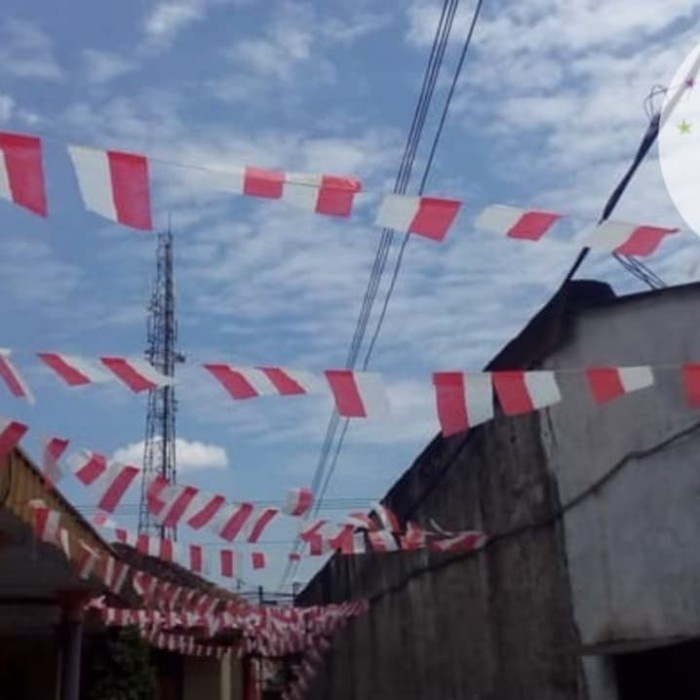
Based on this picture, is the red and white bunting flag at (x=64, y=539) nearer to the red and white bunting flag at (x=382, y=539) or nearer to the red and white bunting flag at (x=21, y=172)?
the red and white bunting flag at (x=21, y=172)

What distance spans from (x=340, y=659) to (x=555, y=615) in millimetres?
10872

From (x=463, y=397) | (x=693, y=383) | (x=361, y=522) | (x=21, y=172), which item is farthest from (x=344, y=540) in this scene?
(x=21, y=172)

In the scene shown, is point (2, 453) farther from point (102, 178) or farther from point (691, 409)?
point (691, 409)

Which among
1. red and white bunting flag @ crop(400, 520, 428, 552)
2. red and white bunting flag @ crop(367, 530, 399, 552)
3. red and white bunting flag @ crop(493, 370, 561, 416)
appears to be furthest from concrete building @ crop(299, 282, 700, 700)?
red and white bunting flag @ crop(493, 370, 561, 416)

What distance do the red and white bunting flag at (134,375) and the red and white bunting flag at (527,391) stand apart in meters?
1.60

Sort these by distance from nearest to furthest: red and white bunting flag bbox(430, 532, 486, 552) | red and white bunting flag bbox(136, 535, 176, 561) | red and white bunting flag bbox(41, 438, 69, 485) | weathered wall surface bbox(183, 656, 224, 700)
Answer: red and white bunting flag bbox(41, 438, 69, 485) → red and white bunting flag bbox(136, 535, 176, 561) → red and white bunting flag bbox(430, 532, 486, 552) → weathered wall surface bbox(183, 656, 224, 700)

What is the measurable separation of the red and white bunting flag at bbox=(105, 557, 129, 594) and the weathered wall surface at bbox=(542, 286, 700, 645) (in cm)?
344

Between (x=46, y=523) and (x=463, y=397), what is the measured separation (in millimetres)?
2799

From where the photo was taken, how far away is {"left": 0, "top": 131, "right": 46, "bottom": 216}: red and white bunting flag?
11.9 feet

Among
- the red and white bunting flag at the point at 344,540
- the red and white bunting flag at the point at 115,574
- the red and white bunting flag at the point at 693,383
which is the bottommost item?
the red and white bunting flag at the point at 115,574

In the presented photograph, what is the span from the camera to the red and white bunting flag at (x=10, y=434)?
5160mm

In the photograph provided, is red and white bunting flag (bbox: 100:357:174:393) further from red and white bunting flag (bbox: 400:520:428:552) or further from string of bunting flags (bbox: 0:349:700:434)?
red and white bunting flag (bbox: 400:520:428:552)

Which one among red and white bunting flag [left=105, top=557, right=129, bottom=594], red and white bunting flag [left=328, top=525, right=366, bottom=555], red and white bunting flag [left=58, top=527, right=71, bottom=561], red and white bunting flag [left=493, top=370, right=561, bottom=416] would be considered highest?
red and white bunting flag [left=328, top=525, right=366, bottom=555]

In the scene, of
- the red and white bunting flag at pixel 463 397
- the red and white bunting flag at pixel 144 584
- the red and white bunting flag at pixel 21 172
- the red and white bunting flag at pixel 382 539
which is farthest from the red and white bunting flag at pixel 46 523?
the red and white bunting flag at pixel 382 539
